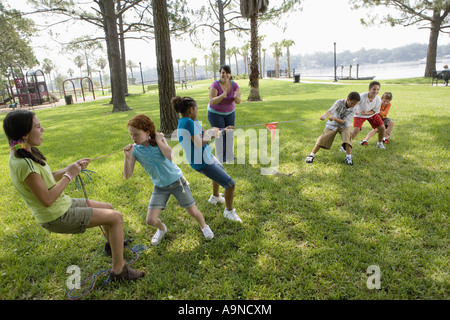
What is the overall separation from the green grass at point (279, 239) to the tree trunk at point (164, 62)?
9.52ft

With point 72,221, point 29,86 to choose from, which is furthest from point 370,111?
point 29,86

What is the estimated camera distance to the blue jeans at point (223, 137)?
4.85 m

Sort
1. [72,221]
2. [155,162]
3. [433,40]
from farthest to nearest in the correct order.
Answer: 1. [433,40]
2. [155,162]
3. [72,221]

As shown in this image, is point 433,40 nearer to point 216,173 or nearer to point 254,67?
point 254,67

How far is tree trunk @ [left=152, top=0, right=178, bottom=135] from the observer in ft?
23.2

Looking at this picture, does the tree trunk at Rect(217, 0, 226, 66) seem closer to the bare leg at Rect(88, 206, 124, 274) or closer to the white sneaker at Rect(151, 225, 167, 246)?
the white sneaker at Rect(151, 225, 167, 246)

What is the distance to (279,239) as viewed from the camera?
2938mm

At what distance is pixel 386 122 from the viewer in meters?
6.22

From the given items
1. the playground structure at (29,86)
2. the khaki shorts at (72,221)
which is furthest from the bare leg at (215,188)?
the playground structure at (29,86)

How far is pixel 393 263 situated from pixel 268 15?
1863cm

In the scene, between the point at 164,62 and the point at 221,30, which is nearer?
the point at 164,62

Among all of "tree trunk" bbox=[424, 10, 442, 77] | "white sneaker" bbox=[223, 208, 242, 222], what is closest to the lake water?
"tree trunk" bbox=[424, 10, 442, 77]

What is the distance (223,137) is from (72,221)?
3.53 m
